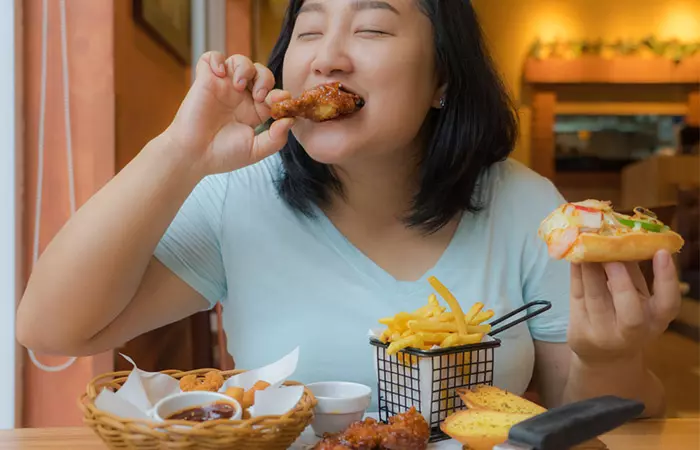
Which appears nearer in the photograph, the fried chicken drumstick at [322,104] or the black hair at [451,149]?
the fried chicken drumstick at [322,104]

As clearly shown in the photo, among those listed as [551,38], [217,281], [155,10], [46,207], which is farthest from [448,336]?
[551,38]

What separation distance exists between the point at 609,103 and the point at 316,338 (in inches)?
280

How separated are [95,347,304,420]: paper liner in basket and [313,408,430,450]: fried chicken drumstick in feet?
0.25

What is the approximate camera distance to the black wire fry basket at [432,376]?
0.99m

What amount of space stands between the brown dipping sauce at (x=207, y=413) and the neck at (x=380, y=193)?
70 cm

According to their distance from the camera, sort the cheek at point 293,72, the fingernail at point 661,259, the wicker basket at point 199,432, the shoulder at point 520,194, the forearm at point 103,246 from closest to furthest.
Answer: the wicker basket at point 199,432, the fingernail at point 661,259, the forearm at point 103,246, the cheek at point 293,72, the shoulder at point 520,194

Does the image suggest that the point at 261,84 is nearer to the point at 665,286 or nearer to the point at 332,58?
the point at 332,58

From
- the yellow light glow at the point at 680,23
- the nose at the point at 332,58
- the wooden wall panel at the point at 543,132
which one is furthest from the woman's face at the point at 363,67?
the yellow light glow at the point at 680,23

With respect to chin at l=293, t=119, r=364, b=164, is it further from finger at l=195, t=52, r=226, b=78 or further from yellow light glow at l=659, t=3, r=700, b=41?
yellow light glow at l=659, t=3, r=700, b=41

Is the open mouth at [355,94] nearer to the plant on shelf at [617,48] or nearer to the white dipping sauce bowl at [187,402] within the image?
the white dipping sauce bowl at [187,402]

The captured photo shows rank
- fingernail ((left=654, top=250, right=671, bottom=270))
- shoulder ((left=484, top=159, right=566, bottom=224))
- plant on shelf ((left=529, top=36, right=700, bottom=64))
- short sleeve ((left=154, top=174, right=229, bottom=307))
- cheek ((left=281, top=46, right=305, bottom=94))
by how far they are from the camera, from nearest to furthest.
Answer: fingernail ((left=654, top=250, right=671, bottom=270)) < cheek ((left=281, top=46, right=305, bottom=94)) < short sleeve ((left=154, top=174, right=229, bottom=307)) < shoulder ((left=484, top=159, right=566, bottom=224)) < plant on shelf ((left=529, top=36, right=700, bottom=64))

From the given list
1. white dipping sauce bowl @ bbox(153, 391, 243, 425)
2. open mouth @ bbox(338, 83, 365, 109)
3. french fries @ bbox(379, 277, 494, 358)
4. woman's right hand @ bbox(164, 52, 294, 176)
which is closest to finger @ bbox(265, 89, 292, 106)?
woman's right hand @ bbox(164, 52, 294, 176)

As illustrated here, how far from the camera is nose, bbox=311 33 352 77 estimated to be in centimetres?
126

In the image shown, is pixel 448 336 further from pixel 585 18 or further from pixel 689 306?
pixel 585 18
